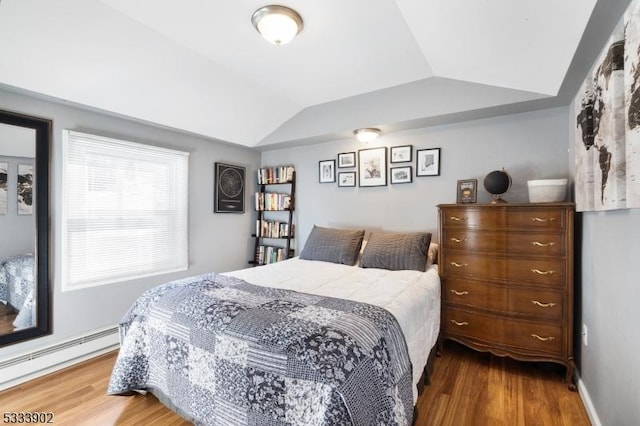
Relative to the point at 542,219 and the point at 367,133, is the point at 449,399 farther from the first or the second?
the point at 367,133

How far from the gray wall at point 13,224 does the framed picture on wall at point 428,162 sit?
3375 mm

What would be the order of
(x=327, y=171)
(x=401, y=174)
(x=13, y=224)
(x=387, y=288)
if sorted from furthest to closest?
(x=327, y=171) → (x=401, y=174) → (x=13, y=224) → (x=387, y=288)

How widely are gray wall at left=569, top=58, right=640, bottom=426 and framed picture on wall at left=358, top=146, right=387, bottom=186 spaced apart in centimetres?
172

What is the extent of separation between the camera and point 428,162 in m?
2.91

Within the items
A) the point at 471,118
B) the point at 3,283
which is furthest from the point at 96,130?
the point at 471,118

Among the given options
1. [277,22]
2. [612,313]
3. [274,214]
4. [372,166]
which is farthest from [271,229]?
[612,313]

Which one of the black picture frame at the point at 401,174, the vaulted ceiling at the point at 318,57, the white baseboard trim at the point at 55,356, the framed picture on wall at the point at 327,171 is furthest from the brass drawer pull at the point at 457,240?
the white baseboard trim at the point at 55,356

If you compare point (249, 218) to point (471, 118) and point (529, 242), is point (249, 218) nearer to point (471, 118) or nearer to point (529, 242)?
point (471, 118)

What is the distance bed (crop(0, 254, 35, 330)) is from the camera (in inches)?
84.9

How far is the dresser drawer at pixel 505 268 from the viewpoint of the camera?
2025 mm

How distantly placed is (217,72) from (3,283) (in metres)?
2.32

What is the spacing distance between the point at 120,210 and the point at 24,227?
2.15 ft

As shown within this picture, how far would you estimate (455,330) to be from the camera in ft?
7.76

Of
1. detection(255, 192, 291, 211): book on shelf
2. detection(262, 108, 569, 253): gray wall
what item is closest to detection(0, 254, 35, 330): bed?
detection(255, 192, 291, 211): book on shelf
